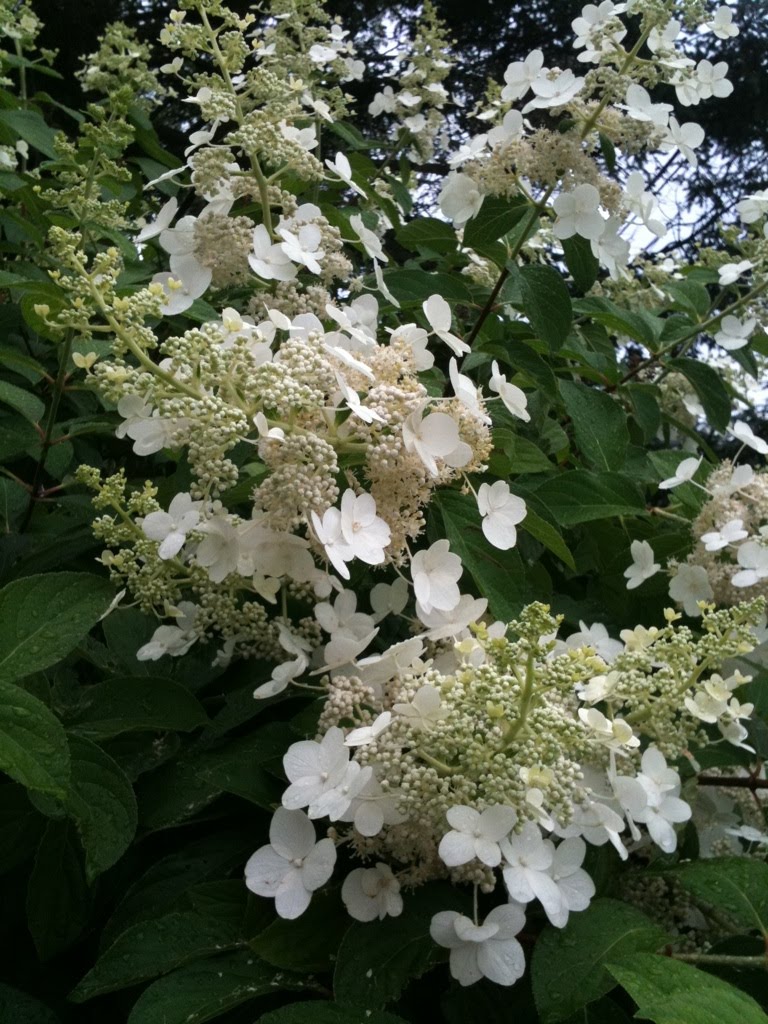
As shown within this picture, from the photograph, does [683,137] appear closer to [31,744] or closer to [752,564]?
[752,564]

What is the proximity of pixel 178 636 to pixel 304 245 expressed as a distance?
60cm

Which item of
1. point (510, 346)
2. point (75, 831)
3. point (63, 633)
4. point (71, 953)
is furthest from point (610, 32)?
point (71, 953)

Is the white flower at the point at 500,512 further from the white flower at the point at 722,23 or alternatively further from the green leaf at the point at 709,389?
the white flower at the point at 722,23

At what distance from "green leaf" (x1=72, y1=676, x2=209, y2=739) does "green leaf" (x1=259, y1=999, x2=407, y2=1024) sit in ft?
1.23

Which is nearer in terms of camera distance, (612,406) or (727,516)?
(727,516)

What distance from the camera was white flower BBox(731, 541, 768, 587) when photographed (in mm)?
1357

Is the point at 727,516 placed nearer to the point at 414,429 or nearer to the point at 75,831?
the point at 414,429

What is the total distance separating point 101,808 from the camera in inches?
43.6

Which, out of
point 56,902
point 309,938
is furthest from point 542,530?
point 56,902

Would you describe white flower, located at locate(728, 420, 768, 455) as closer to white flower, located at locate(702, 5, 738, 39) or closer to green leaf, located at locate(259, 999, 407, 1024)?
white flower, located at locate(702, 5, 738, 39)

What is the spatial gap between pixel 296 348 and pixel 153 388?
17cm

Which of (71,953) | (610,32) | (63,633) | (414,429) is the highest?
(610,32)

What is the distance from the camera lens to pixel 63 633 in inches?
46.4

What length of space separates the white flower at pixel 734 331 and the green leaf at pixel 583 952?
4.61ft
